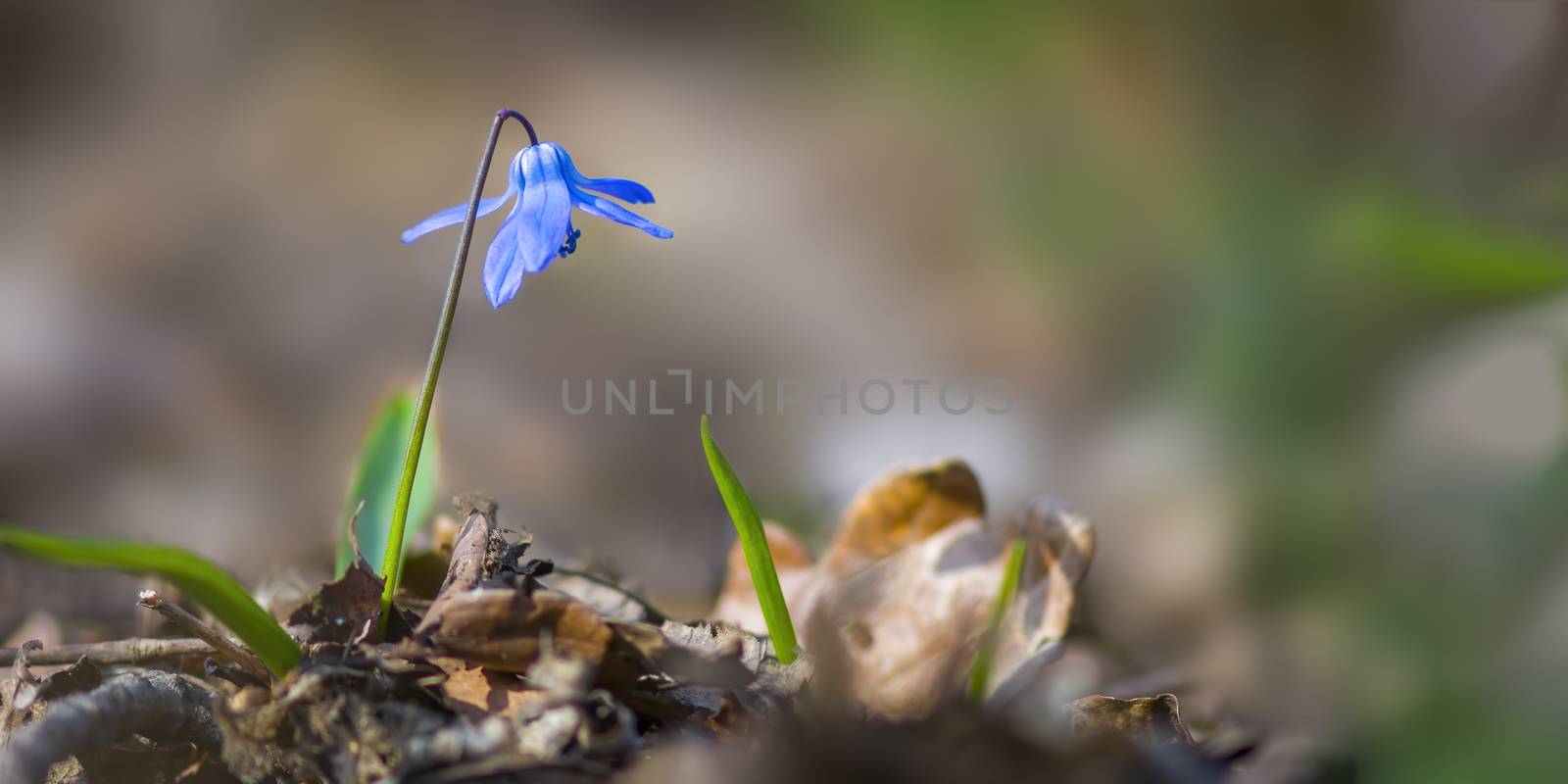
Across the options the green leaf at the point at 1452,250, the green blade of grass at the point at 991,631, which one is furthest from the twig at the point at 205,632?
the green leaf at the point at 1452,250

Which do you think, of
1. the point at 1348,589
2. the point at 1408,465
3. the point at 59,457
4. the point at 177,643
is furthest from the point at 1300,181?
the point at 59,457

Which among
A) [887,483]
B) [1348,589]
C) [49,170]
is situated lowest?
[1348,589]

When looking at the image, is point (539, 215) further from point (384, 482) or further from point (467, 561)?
point (384, 482)

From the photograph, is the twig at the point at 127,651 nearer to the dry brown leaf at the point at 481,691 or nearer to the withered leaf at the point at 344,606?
the withered leaf at the point at 344,606

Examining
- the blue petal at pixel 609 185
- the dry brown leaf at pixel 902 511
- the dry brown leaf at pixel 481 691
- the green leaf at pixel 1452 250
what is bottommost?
the dry brown leaf at pixel 481 691

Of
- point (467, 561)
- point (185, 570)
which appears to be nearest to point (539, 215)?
point (467, 561)

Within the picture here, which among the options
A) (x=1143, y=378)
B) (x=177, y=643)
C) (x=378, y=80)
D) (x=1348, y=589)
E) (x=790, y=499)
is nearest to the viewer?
(x=177, y=643)

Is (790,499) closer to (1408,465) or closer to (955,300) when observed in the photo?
(955,300)

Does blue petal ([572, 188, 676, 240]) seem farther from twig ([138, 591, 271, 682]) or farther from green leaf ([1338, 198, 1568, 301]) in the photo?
green leaf ([1338, 198, 1568, 301])
